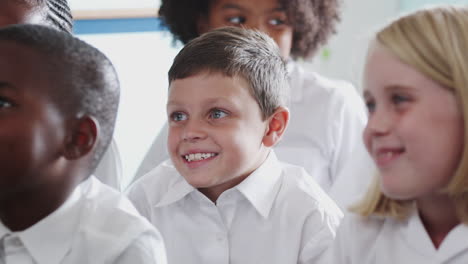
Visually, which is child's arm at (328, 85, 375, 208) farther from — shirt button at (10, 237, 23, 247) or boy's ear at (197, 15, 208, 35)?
shirt button at (10, 237, 23, 247)

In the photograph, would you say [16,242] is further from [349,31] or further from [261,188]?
[349,31]

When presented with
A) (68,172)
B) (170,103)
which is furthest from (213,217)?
(68,172)

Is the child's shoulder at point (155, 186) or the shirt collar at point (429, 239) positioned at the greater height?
the shirt collar at point (429, 239)

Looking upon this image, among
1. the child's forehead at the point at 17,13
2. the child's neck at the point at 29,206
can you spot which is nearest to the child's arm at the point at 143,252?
the child's neck at the point at 29,206

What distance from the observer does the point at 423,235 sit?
873 millimetres

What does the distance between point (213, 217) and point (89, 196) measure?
0.32 meters

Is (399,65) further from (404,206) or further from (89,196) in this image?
(89,196)

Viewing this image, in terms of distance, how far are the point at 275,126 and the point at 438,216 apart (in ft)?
1.42

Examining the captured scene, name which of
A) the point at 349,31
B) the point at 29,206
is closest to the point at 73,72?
the point at 29,206

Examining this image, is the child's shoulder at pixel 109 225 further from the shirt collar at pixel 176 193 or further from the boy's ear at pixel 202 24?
the boy's ear at pixel 202 24

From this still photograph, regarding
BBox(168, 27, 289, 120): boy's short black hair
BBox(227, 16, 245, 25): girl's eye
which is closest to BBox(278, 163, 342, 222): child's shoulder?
BBox(168, 27, 289, 120): boy's short black hair

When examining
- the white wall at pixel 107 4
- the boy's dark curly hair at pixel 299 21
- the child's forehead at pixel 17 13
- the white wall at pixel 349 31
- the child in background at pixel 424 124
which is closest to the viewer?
the child in background at pixel 424 124

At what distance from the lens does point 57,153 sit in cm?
87

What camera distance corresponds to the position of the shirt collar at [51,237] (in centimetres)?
88
